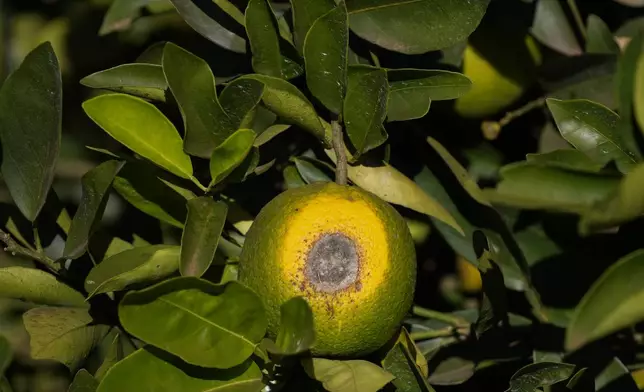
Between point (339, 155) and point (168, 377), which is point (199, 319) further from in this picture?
point (339, 155)

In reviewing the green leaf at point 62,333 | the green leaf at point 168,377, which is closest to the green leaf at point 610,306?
the green leaf at point 168,377

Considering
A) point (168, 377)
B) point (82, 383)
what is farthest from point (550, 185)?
point (82, 383)

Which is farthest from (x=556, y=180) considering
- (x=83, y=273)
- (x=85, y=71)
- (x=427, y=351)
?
(x=85, y=71)

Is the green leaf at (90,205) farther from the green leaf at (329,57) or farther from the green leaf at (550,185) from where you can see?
the green leaf at (550,185)

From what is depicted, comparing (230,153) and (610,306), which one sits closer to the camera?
(610,306)

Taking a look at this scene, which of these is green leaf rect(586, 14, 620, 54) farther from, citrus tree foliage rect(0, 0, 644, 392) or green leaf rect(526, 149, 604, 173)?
green leaf rect(526, 149, 604, 173)

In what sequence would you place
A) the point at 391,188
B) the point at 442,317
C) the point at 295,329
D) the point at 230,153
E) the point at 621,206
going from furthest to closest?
1. the point at 442,317
2. the point at 391,188
3. the point at 230,153
4. the point at 295,329
5. the point at 621,206
